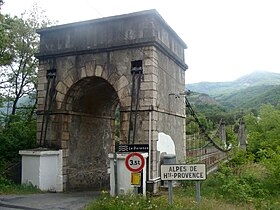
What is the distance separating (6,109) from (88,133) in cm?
701

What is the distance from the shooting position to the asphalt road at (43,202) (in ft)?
22.4

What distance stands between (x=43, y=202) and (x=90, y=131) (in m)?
3.95

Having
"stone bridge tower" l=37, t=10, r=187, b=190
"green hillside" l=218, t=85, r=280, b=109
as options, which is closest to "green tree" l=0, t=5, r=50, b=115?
"stone bridge tower" l=37, t=10, r=187, b=190

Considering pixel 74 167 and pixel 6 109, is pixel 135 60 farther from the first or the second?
pixel 6 109

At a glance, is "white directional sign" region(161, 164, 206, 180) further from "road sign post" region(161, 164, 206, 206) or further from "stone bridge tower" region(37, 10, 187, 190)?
"stone bridge tower" region(37, 10, 187, 190)

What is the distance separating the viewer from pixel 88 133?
10992 millimetres

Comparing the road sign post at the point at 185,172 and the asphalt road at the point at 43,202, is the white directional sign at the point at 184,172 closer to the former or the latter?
the road sign post at the point at 185,172

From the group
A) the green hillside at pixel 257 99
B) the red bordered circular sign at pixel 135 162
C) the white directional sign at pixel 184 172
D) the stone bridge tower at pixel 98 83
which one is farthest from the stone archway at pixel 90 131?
the green hillside at pixel 257 99

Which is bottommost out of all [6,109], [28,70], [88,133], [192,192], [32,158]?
[192,192]

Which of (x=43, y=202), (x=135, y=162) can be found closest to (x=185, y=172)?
(x=135, y=162)

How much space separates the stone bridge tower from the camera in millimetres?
8797

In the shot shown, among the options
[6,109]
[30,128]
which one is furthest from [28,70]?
[30,128]

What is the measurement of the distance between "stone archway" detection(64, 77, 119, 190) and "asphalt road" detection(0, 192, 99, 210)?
5.34 ft

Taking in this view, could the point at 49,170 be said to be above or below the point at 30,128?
below
